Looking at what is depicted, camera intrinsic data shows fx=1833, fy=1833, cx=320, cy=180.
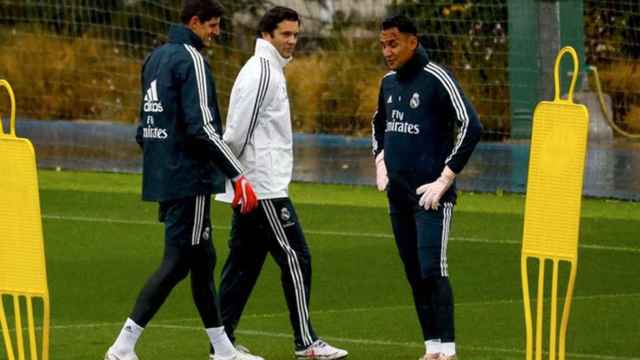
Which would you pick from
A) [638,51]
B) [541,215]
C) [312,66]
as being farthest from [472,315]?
[312,66]

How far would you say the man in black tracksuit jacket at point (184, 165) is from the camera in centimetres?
961

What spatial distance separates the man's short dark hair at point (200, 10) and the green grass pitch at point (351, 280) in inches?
74.2

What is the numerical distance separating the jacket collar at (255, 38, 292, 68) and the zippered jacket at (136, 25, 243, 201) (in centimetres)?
58

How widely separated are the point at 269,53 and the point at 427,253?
59.4 inches

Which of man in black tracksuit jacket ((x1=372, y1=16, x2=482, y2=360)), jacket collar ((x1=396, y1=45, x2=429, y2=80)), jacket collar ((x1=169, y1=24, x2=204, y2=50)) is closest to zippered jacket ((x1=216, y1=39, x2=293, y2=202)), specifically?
jacket collar ((x1=169, y1=24, x2=204, y2=50))

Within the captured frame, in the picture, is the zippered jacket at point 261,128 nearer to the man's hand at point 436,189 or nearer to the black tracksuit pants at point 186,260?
the black tracksuit pants at point 186,260

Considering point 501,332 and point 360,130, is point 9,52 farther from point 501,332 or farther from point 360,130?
point 501,332

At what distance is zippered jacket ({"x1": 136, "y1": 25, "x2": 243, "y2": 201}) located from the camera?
9578 millimetres

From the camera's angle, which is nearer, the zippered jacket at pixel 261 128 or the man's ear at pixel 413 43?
the man's ear at pixel 413 43

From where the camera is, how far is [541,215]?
7543mm

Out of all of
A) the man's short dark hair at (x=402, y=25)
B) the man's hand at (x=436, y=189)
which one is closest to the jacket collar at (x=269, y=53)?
the man's short dark hair at (x=402, y=25)

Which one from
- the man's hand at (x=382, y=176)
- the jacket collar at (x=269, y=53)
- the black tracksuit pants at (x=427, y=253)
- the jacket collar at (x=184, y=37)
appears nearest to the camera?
the black tracksuit pants at (x=427, y=253)

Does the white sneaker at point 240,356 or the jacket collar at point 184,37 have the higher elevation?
the jacket collar at point 184,37

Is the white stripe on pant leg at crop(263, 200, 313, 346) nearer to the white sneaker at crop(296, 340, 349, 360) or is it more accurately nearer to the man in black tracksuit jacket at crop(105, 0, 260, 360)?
the white sneaker at crop(296, 340, 349, 360)
